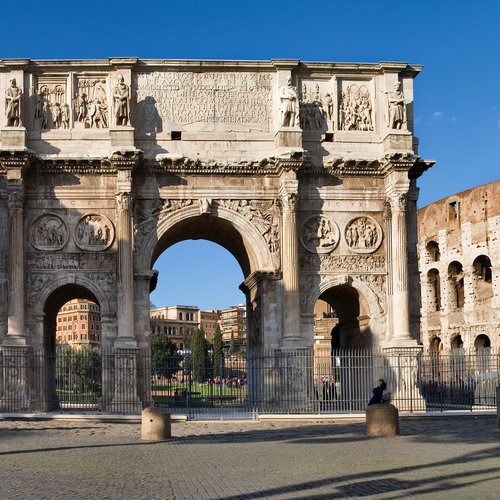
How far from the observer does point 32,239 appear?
2512 cm

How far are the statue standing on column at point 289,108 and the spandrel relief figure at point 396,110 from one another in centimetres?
256

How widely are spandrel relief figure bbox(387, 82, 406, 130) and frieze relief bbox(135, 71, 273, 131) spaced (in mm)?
3246

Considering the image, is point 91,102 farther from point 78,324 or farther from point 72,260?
point 78,324

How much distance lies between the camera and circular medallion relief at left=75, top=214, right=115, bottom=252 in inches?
993

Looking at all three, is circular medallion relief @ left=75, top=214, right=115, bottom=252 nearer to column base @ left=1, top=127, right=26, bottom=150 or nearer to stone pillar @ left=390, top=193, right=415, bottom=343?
column base @ left=1, top=127, right=26, bottom=150

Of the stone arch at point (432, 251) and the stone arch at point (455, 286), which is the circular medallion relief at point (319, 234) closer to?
the stone arch at point (455, 286)

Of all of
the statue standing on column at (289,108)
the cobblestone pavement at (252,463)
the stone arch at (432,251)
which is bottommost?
the cobblestone pavement at (252,463)

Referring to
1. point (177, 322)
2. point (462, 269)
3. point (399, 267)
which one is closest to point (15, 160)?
point (399, 267)

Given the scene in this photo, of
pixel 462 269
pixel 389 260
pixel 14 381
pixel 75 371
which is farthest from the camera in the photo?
pixel 462 269

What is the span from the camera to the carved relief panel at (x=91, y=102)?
25.5 meters

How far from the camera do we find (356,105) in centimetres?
2633

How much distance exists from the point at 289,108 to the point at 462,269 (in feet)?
63.7

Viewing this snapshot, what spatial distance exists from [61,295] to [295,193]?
712cm

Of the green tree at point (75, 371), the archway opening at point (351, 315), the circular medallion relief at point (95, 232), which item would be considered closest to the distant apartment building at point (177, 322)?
the green tree at point (75, 371)
